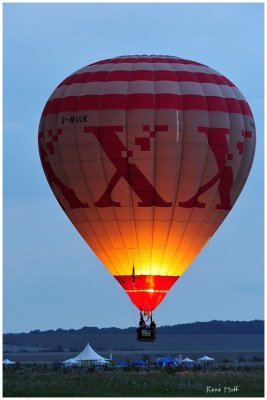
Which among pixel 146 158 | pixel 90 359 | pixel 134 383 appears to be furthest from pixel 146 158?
pixel 90 359

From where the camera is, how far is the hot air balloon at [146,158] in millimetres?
45156

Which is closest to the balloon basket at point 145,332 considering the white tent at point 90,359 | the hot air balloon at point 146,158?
the hot air balloon at point 146,158

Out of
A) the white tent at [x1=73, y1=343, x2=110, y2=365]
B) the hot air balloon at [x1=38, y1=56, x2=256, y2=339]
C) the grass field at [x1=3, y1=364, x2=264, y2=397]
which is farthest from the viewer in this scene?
the white tent at [x1=73, y1=343, x2=110, y2=365]

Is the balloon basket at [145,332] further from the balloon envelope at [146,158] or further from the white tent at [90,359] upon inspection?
the white tent at [90,359]

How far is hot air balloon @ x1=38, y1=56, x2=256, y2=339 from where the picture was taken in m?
45.2

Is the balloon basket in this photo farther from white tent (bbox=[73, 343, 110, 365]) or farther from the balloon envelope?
white tent (bbox=[73, 343, 110, 365])

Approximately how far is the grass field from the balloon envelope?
3253 millimetres

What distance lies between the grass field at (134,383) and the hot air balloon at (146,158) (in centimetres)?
318

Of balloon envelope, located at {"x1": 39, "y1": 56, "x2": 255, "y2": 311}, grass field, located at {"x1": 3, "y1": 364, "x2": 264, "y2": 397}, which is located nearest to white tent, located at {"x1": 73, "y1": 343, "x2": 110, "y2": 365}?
grass field, located at {"x1": 3, "y1": 364, "x2": 264, "y2": 397}

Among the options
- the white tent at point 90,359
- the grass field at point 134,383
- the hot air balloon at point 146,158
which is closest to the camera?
the hot air balloon at point 146,158

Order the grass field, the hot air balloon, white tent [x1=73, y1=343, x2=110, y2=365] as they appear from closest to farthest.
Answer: the hot air balloon, the grass field, white tent [x1=73, y1=343, x2=110, y2=365]

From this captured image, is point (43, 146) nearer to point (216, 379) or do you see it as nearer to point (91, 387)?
point (91, 387)

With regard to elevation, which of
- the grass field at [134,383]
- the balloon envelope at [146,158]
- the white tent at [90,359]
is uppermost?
the balloon envelope at [146,158]

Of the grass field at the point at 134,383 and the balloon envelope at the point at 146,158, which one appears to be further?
the grass field at the point at 134,383
